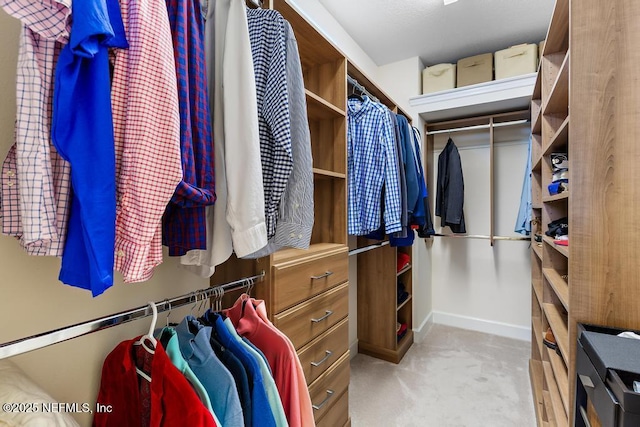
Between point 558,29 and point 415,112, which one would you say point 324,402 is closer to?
point 558,29

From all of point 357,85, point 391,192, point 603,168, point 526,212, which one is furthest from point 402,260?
point 603,168

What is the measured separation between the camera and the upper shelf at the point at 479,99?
7.89 ft

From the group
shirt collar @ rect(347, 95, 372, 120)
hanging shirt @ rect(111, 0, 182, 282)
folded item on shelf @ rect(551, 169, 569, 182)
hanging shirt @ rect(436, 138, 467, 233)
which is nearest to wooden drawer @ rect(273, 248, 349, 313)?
hanging shirt @ rect(111, 0, 182, 282)

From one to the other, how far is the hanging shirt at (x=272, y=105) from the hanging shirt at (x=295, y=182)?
0.09 ft

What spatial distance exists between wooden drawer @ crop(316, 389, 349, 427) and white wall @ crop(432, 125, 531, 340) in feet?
6.66

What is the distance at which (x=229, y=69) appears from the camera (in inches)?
31.8

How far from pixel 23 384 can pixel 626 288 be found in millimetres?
1541

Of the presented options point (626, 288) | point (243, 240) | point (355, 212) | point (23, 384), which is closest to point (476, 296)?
point (355, 212)

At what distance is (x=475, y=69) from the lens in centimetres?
268

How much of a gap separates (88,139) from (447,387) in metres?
2.41

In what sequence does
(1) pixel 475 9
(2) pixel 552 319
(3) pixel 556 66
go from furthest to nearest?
1. (1) pixel 475 9
2. (3) pixel 556 66
3. (2) pixel 552 319

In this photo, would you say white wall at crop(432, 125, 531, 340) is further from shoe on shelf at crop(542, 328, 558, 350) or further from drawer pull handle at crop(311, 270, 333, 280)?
drawer pull handle at crop(311, 270, 333, 280)

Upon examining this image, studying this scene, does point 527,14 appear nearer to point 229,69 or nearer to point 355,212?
point 355,212

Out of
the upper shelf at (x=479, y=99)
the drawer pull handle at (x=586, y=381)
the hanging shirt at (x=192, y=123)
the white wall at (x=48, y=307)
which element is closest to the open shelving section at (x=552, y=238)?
the drawer pull handle at (x=586, y=381)
